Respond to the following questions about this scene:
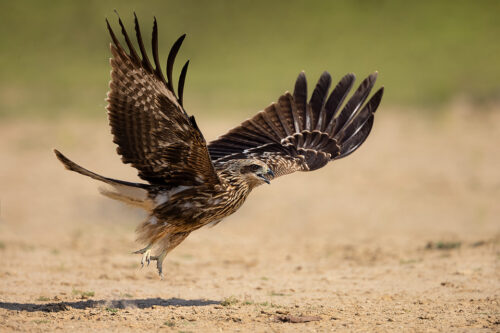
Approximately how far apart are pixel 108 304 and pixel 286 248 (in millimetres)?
4012

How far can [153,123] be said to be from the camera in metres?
6.35

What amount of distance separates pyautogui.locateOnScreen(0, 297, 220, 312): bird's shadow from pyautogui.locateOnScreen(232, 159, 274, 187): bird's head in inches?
51.9

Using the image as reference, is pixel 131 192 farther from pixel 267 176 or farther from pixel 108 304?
pixel 267 176

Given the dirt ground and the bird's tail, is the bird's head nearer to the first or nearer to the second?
the bird's tail

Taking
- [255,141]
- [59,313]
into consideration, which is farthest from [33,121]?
[59,313]

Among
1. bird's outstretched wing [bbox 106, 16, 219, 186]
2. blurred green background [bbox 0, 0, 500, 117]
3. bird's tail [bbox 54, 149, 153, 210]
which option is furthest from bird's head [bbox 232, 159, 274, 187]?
blurred green background [bbox 0, 0, 500, 117]

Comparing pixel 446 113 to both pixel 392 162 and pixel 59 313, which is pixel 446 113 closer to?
pixel 392 162

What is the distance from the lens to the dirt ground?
6.68m

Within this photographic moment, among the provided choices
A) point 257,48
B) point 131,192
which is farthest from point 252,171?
point 257,48

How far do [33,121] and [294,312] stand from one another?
586 inches

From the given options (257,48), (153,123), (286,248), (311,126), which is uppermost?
(257,48)

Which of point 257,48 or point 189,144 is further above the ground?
point 257,48

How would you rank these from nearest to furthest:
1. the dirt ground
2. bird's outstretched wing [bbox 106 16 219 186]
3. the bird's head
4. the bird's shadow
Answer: bird's outstretched wing [bbox 106 16 219 186]
the dirt ground
the bird's shadow
the bird's head

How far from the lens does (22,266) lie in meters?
8.88
